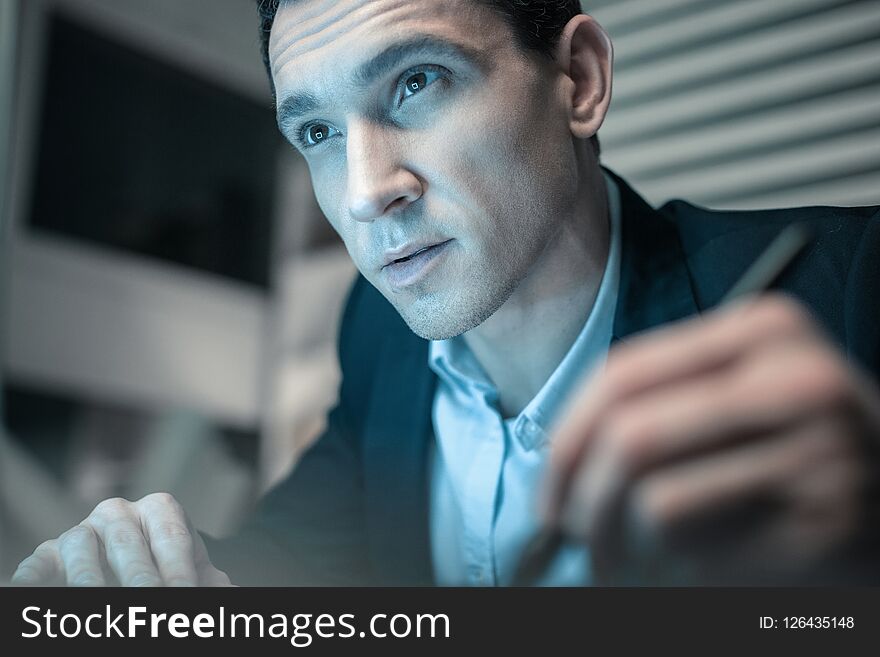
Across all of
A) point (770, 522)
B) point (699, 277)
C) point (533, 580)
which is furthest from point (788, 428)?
point (699, 277)

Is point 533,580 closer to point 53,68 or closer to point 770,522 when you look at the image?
point 770,522

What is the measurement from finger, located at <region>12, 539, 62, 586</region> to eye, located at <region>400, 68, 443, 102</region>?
16.8 inches

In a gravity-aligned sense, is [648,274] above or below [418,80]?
below

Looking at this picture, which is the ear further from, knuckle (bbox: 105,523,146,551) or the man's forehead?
knuckle (bbox: 105,523,146,551)

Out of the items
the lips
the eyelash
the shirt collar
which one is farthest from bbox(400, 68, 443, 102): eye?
the shirt collar

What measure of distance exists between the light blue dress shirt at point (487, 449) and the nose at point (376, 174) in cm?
21

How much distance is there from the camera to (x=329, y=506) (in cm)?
90

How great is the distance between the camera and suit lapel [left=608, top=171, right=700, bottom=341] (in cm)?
65

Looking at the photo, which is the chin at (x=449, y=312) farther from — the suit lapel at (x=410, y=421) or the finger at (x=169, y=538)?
the finger at (x=169, y=538)

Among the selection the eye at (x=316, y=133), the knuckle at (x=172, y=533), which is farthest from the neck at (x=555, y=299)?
the knuckle at (x=172, y=533)

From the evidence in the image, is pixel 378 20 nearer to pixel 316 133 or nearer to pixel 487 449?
pixel 316 133

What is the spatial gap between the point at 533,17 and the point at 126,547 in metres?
0.53

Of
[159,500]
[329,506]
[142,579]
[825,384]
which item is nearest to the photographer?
[825,384]

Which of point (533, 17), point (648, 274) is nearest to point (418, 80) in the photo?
point (533, 17)
